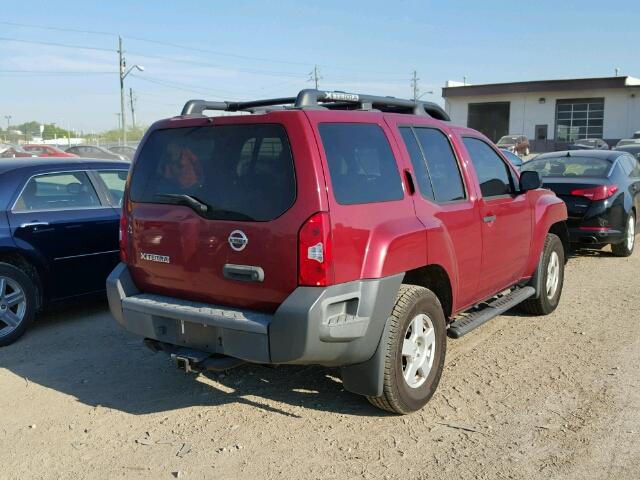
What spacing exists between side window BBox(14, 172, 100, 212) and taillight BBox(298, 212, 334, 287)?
3.50m

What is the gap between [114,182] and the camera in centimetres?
665

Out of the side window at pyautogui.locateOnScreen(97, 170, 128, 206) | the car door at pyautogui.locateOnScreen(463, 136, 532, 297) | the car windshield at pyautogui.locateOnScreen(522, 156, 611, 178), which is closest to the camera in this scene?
the car door at pyautogui.locateOnScreen(463, 136, 532, 297)

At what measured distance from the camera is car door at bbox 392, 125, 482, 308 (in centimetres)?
416

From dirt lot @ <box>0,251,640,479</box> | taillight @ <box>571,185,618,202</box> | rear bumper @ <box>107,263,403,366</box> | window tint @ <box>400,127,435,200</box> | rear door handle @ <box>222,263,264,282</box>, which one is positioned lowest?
dirt lot @ <box>0,251,640,479</box>

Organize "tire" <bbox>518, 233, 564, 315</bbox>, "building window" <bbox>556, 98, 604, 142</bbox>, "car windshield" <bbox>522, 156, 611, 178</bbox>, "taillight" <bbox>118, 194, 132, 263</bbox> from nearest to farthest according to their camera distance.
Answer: "taillight" <bbox>118, 194, 132, 263</bbox>, "tire" <bbox>518, 233, 564, 315</bbox>, "car windshield" <bbox>522, 156, 611, 178</bbox>, "building window" <bbox>556, 98, 604, 142</bbox>

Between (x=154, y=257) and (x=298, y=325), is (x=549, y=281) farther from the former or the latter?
(x=154, y=257)

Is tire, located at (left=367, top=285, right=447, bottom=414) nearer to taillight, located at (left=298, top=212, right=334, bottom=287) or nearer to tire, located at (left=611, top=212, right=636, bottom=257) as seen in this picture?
taillight, located at (left=298, top=212, right=334, bottom=287)

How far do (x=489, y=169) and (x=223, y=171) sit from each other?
2.48m

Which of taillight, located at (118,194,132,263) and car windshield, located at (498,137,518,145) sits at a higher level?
car windshield, located at (498,137,518,145)

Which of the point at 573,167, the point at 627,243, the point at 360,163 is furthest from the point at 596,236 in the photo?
the point at 360,163

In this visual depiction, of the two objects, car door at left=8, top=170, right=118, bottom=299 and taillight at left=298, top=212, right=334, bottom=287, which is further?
car door at left=8, top=170, right=118, bottom=299

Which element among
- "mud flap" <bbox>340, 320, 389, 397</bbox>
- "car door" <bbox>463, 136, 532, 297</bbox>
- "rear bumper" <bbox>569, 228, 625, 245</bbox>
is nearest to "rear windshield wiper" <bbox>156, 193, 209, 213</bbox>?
"mud flap" <bbox>340, 320, 389, 397</bbox>

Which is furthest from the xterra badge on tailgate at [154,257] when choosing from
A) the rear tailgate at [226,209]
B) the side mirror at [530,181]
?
the side mirror at [530,181]

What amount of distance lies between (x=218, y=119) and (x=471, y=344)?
2980mm
